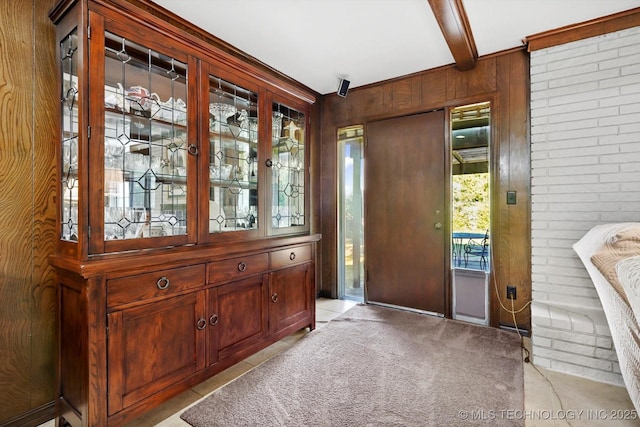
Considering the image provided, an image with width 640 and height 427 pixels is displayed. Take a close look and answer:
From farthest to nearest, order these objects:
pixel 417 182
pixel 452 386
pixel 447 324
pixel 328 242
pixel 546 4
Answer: pixel 328 242 → pixel 417 182 → pixel 447 324 → pixel 546 4 → pixel 452 386

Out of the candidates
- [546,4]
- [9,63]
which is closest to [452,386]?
[546,4]

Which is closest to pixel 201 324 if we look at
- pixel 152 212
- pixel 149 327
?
pixel 149 327

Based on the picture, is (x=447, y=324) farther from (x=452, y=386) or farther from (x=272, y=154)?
(x=272, y=154)

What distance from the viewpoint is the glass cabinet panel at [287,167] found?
2377 millimetres

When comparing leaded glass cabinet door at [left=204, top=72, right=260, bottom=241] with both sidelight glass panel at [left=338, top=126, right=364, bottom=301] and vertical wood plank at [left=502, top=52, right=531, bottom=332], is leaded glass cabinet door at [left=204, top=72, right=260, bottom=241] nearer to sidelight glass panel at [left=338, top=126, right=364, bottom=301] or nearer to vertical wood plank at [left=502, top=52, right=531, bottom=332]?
sidelight glass panel at [left=338, top=126, right=364, bottom=301]

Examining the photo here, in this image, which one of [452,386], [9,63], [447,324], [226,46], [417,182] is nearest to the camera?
[9,63]

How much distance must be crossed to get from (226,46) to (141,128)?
4.48ft

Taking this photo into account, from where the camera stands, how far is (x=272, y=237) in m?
2.31

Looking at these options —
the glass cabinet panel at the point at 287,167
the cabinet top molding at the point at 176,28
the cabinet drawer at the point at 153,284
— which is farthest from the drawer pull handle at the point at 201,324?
the cabinet top molding at the point at 176,28

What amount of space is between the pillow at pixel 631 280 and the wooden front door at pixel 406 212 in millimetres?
1931

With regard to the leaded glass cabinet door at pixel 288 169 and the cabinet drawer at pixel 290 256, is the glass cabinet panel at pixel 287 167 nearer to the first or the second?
the leaded glass cabinet door at pixel 288 169

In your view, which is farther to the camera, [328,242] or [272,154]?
[328,242]

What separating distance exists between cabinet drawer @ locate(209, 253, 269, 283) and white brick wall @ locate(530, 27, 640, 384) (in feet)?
6.44

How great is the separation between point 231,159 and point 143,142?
0.55m
